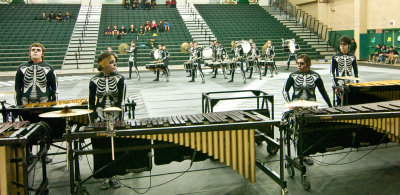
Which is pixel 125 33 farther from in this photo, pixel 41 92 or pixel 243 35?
pixel 41 92

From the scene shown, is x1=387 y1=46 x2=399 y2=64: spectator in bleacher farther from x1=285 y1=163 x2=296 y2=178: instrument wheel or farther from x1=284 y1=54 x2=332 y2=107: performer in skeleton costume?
x1=285 y1=163 x2=296 y2=178: instrument wheel

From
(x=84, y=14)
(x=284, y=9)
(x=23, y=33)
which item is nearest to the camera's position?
(x=23, y=33)

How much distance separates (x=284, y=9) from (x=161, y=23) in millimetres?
12839

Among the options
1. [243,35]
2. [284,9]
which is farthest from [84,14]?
[284,9]

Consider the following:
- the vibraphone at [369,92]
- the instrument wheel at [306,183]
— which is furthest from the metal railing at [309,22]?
the instrument wheel at [306,183]

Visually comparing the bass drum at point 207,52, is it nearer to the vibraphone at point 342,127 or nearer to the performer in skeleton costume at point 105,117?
the vibraphone at point 342,127

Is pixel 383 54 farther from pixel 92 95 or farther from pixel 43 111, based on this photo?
pixel 43 111

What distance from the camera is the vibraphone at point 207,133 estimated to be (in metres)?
→ 3.76

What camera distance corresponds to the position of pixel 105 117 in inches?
182

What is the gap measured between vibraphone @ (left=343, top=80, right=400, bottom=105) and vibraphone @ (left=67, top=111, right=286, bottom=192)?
9.08 feet

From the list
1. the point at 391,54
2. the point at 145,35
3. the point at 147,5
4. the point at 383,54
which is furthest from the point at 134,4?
the point at 391,54

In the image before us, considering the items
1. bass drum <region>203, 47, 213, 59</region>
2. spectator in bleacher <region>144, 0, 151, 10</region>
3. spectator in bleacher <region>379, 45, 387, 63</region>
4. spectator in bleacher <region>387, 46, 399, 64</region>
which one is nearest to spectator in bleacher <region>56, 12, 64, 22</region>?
spectator in bleacher <region>144, 0, 151, 10</region>

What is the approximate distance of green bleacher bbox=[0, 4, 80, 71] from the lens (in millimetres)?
22109

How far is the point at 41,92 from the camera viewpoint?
5484 millimetres
